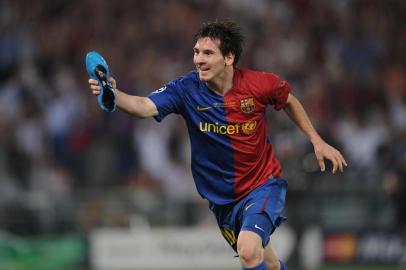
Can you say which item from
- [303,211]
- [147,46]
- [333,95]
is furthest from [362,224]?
[147,46]

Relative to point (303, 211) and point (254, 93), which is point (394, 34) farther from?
point (254, 93)

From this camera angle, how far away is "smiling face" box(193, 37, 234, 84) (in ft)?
25.7

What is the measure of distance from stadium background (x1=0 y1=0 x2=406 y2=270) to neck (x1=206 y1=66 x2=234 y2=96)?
5.13 metres

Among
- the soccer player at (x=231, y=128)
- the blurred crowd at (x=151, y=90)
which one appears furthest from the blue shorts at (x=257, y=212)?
the blurred crowd at (x=151, y=90)

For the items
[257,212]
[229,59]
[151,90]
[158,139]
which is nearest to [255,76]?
[229,59]

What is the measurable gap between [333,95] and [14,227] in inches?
189

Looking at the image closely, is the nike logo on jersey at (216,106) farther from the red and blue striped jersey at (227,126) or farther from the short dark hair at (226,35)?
the short dark hair at (226,35)

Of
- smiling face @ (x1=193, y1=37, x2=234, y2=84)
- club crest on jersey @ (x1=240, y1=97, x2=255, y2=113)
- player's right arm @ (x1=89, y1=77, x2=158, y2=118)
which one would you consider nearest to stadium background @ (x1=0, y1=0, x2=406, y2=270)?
club crest on jersey @ (x1=240, y1=97, x2=255, y2=113)

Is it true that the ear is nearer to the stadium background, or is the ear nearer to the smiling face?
the smiling face

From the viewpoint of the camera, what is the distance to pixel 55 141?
14.4m

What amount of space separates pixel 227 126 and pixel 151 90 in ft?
22.6

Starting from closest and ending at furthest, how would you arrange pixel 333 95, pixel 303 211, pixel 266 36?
pixel 303 211, pixel 333 95, pixel 266 36

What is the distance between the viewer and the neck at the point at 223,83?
8031mm

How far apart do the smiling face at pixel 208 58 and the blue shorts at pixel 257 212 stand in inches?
39.1
